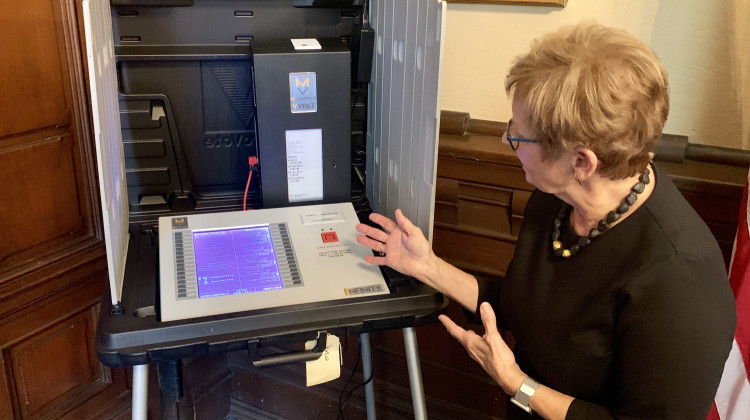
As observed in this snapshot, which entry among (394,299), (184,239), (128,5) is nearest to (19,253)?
(184,239)

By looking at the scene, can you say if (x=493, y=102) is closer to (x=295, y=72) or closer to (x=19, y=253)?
(x=295, y=72)

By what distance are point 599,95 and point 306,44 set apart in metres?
0.63

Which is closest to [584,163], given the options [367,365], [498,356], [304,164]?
[498,356]

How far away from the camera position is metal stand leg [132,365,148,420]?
1.04m

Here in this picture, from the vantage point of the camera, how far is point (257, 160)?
4.55ft

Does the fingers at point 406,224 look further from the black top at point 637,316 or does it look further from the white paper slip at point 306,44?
the white paper slip at point 306,44

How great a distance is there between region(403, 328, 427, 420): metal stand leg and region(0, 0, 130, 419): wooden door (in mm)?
817

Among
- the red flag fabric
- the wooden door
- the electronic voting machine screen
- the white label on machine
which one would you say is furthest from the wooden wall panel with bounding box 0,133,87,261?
the red flag fabric

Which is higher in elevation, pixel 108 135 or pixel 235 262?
pixel 108 135

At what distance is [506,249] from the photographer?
1.66m

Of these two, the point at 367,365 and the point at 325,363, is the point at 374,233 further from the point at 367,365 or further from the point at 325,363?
the point at 367,365

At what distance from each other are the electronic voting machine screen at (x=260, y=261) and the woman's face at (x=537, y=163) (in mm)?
319

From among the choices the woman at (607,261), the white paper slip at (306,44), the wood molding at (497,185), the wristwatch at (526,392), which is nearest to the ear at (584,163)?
the woman at (607,261)

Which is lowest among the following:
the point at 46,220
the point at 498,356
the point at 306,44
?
the point at 498,356
